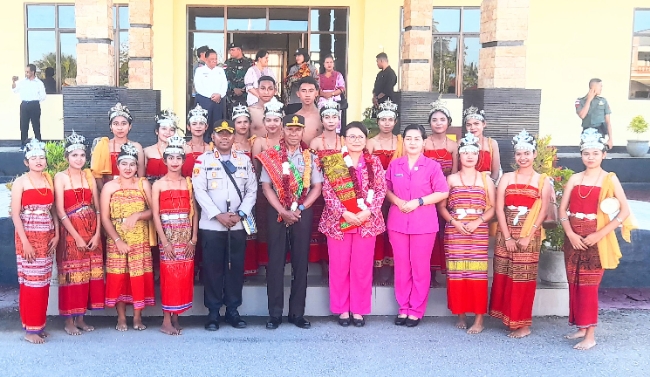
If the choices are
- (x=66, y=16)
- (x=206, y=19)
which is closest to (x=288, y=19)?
(x=206, y=19)

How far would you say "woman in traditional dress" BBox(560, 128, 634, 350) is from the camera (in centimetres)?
450

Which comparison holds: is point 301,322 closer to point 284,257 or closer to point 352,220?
point 284,257

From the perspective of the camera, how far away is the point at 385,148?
206 inches

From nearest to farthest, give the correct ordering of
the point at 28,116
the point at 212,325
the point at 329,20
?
the point at 212,325 → the point at 28,116 → the point at 329,20

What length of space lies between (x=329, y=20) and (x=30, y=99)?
5.57m

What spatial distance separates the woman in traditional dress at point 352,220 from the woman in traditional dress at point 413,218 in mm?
139

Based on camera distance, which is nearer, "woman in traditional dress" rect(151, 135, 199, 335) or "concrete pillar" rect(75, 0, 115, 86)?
"woman in traditional dress" rect(151, 135, 199, 335)

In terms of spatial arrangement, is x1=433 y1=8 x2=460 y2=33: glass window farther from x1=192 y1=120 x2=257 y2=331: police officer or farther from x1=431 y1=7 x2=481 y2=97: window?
x1=192 y1=120 x2=257 y2=331: police officer

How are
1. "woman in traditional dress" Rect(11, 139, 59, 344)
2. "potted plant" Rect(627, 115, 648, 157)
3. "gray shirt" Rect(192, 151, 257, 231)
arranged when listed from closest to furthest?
"woman in traditional dress" Rect(11, 139, 59, 344), "gray shirt" Rect(192, 151, 257, 231), "potted plant" Rect(627, 115, 648, 157)

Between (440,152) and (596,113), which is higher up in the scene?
(596,113)

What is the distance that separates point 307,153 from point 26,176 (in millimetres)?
2003

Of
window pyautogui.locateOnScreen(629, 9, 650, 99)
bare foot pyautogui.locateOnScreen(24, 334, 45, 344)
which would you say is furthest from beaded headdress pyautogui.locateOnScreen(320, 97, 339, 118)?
window pyautogui.locateOnScreen(629, 9, 650, 99)

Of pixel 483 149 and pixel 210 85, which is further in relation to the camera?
pixel 210 85

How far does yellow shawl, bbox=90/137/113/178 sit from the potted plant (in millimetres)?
9347
